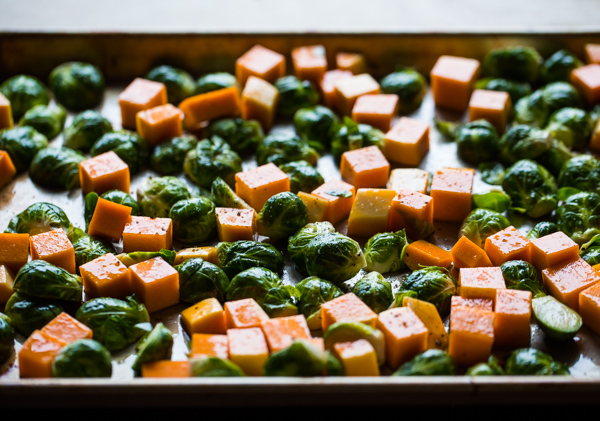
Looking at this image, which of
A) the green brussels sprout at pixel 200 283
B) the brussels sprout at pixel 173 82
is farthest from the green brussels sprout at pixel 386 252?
the brussels sprout at pixel 173 82

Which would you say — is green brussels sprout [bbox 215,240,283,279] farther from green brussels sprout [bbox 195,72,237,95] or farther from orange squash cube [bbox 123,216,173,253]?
green brussels sprout [bbox 195,72,237,95]

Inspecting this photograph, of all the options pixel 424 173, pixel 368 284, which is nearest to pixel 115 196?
pixel 368 284

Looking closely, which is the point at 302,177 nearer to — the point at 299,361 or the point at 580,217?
the point at 299,361

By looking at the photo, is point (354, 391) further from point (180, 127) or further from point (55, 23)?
point (55, 23)

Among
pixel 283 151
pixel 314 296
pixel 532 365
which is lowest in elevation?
pixel 532 365

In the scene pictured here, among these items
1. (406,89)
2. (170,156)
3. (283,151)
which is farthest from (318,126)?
(170,156)

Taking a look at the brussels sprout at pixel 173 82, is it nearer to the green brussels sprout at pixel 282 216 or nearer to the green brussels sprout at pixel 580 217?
the green brussels sprout at pixel 282 216
